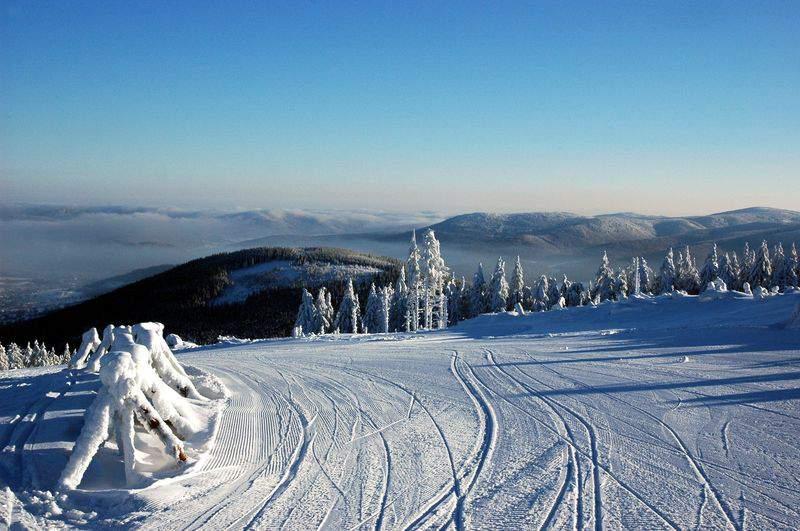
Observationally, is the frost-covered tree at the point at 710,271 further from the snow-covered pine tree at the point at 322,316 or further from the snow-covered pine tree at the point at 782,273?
the snow-covered pine tree at the point at 322,316

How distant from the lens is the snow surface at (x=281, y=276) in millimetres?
151850

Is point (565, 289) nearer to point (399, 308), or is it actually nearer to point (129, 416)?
point (399, 308)

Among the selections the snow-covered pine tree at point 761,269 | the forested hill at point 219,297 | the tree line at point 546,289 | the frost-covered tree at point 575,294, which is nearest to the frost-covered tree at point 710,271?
the tree line at point 546,289

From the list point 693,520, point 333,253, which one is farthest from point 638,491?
point 333,253

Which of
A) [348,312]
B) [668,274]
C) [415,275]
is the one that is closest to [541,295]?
[668,274]

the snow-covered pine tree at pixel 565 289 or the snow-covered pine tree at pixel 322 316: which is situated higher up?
the snow-covered pine tree at pixel 565 289

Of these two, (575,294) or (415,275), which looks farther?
(575,294)

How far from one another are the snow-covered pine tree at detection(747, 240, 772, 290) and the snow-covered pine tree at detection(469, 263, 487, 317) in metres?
30.1

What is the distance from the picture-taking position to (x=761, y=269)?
5625 cm

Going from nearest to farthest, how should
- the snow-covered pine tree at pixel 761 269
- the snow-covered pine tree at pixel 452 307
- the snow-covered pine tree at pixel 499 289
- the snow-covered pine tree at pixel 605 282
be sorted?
the snow-covered pine tree at pixel 499 289
the snow-covered pine tree at pixel 605 282
the snow-covered pine tree at pixel 761 269
the snow-covered pine tree at pixel 452 307

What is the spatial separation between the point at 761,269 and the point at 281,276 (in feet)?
453

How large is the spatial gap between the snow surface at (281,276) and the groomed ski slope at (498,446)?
13589 centimetres

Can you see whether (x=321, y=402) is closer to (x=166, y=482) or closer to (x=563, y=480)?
(x=166, y=482)

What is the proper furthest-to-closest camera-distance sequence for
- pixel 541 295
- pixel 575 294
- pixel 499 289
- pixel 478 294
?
pixel 478 294, pixel 575 294, pixel 541 295, pixel 499 289
